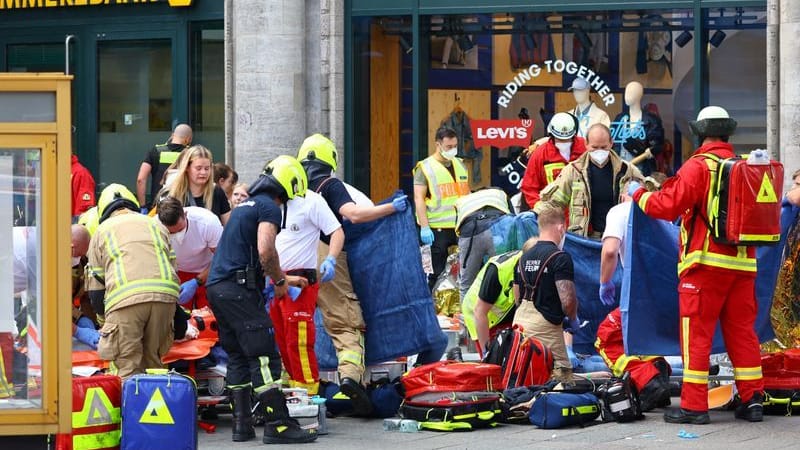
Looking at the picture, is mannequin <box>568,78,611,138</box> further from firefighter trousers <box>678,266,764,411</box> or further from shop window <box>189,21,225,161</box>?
firefighter trousers <box>678,266,764,411</box>

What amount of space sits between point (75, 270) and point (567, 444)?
129 inches

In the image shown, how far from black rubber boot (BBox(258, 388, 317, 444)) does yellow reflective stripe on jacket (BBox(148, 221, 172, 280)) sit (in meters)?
0.92

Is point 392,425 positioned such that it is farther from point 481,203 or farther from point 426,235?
point 426,235

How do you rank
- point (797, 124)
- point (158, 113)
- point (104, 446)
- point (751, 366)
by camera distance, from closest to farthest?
point (104, 446) → point (751, 366) → point (797, 124) → point (158, 113)

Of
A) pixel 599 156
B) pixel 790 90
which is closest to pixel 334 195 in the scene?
pixel 599 156

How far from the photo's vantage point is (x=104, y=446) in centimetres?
884

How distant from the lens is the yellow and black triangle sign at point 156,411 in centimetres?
866

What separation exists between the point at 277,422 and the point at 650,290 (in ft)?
Result: 8.93

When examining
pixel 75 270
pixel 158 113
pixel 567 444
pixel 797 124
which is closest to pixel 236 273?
pixel 75 270

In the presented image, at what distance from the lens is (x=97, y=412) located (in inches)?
344

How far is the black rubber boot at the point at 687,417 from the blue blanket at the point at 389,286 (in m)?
1.83

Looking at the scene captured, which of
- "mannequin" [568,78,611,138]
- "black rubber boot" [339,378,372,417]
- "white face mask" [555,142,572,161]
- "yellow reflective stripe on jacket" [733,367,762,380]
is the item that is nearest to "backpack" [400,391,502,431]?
"black rubber boot" [339,378,372,417]

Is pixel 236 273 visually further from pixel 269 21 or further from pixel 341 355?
pixel 269 21

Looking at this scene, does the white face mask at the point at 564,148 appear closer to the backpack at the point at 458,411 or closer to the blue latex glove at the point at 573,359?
the blue latex glove at the point at 573,359
